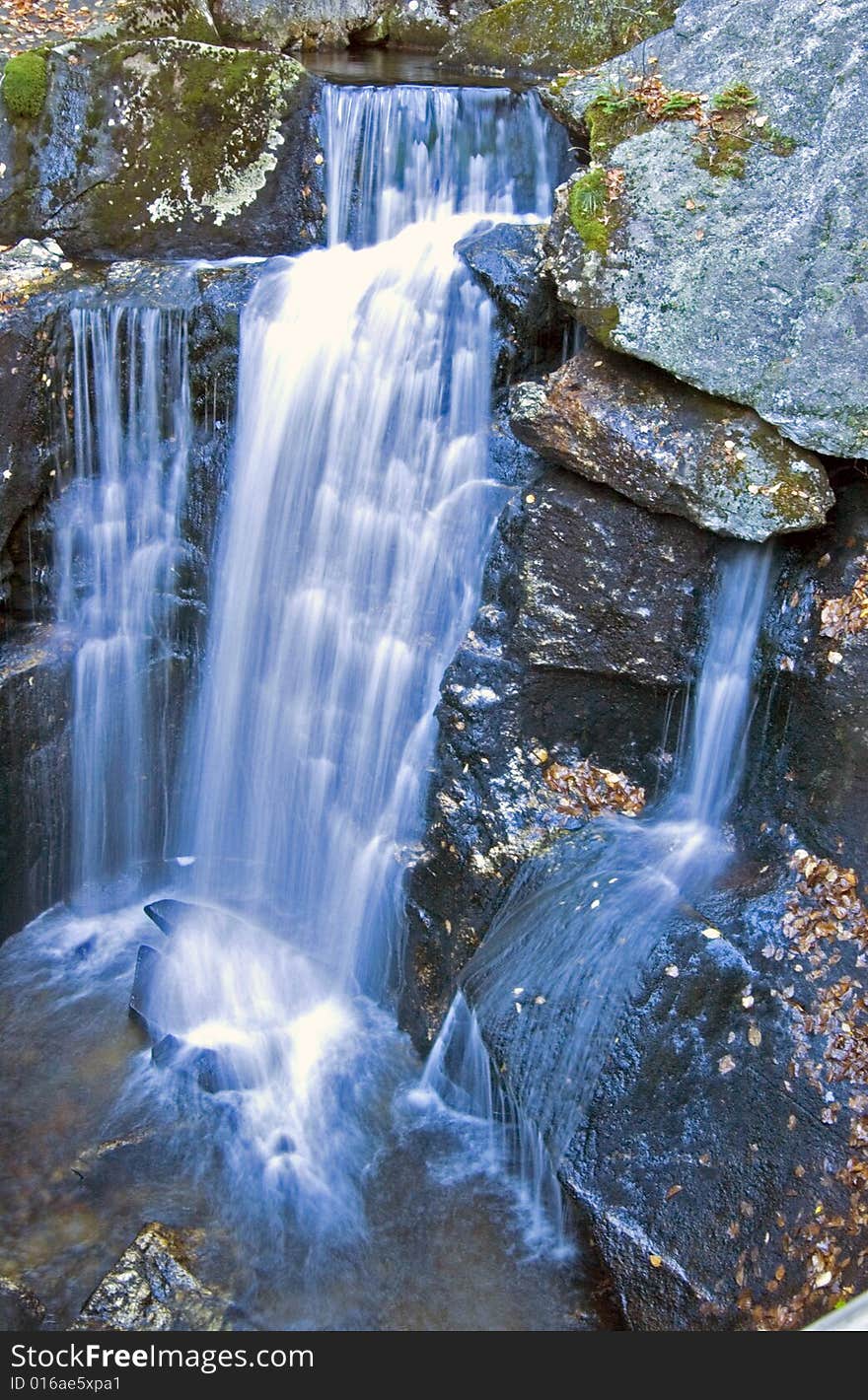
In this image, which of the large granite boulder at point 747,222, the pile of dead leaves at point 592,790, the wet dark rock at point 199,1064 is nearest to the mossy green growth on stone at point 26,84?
the large granite boulder at point 747,222

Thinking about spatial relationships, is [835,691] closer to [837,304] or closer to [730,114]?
[837,304]

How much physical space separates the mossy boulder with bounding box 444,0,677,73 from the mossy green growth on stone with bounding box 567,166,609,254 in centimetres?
388

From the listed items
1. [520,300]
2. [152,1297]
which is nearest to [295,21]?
[520,300]

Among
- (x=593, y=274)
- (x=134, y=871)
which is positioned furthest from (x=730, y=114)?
(x=134, y=871)

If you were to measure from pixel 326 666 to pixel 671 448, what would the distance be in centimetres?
263

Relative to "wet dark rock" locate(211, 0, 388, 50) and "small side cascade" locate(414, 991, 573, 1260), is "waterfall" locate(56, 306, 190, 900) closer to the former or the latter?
"small side cascade" locate(414, 991, 573, 1260)

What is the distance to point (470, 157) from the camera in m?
8.20

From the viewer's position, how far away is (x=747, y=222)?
19.8 ft

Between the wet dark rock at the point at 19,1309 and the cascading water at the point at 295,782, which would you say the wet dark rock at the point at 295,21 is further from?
the wet dark rock at the point at 19,1309

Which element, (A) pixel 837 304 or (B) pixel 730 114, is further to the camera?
(B) pixel 730 114

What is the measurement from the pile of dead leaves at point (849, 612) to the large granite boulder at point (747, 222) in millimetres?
631

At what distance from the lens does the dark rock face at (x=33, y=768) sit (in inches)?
297

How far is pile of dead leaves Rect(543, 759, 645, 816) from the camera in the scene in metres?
6.30

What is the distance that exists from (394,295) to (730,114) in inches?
86.4
